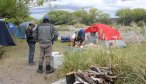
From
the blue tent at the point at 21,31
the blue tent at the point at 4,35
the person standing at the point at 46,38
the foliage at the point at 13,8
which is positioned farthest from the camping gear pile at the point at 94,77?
the blue tent at the point at 21,31

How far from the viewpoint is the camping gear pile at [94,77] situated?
24.6ft

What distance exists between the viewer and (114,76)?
7852 millimetres

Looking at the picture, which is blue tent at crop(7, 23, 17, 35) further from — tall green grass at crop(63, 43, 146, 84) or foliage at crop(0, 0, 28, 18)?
tall green grass at crop(63, 43, 146, 84)

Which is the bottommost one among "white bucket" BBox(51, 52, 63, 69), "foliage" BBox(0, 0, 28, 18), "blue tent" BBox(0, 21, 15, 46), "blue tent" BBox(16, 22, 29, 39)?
"blue tent" BBox(16, 22, 29, 39)

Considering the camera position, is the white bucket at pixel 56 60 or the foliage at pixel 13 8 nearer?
the white bucket at pixel 56 60

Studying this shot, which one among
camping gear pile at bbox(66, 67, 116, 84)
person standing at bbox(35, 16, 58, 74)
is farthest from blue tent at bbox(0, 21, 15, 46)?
camping gear pile at bbox(66, 67, 116, 84)

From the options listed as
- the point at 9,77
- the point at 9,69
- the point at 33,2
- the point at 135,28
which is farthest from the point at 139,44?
the point at 33,2

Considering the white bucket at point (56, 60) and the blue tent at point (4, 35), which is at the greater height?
the white bucket at point (56, 60)

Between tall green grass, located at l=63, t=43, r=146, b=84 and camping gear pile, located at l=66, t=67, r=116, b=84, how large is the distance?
0.20m

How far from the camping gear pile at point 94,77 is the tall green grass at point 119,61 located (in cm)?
20

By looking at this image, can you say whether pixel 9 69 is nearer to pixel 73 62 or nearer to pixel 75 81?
pixel 73 62

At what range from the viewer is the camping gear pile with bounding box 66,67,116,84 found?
750 centimetres

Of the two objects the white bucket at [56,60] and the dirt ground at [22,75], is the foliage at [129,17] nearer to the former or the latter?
the white bucket at [56,60]

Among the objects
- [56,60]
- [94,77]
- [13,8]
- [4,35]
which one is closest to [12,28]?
[4,35]
